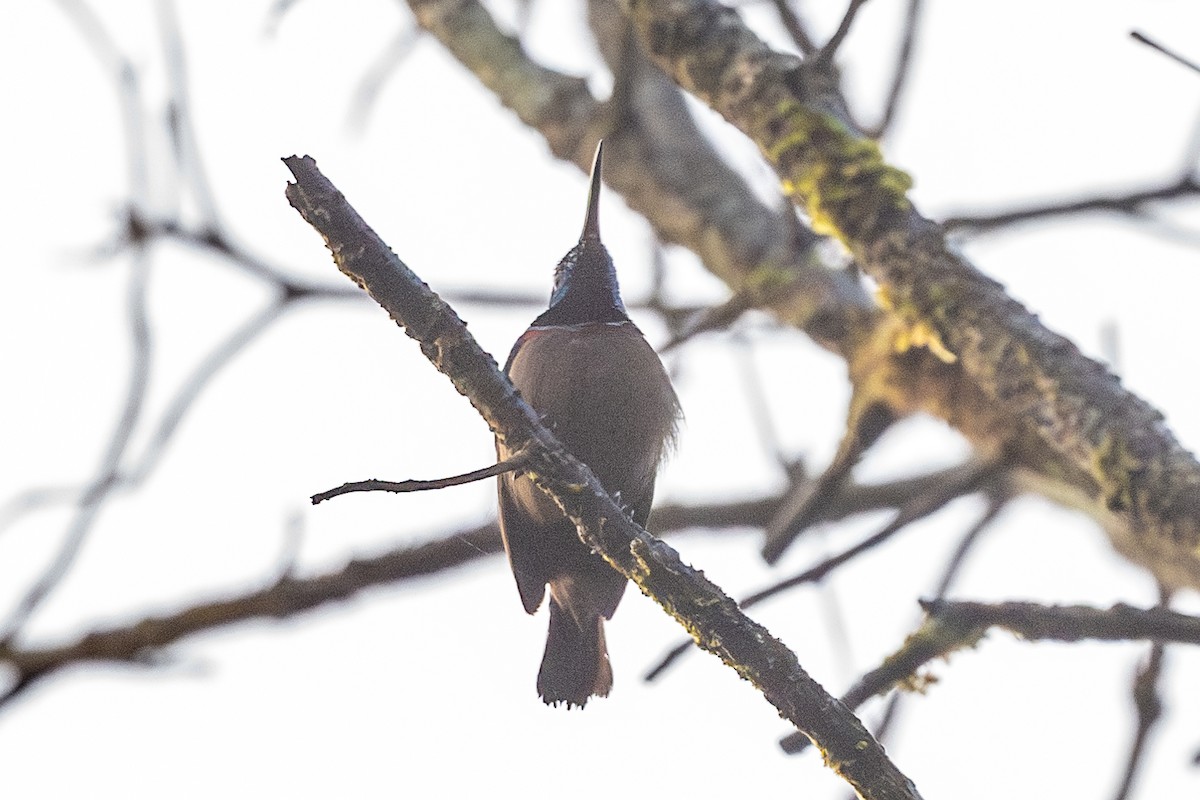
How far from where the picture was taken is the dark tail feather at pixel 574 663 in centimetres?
448

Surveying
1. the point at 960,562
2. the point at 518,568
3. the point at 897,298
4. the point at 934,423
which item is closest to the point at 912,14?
the point at 897,298

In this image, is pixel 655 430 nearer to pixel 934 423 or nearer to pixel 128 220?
pixel 934 423

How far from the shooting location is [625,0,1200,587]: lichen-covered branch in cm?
337

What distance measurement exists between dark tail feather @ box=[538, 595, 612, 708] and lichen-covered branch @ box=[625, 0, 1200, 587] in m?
1.42

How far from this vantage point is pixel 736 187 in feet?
19.0

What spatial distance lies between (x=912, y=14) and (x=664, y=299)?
1593mm

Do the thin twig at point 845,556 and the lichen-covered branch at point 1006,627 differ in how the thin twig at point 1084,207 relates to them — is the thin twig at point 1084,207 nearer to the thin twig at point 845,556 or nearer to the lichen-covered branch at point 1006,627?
the thin twig at point 845,556

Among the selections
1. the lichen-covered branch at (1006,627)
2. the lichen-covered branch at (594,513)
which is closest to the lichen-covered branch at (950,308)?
the lichen-covered branch at (1006,627)

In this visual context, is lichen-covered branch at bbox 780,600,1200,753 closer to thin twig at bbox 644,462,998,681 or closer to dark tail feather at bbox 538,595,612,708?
thin twig at bbox 644,462,998,681

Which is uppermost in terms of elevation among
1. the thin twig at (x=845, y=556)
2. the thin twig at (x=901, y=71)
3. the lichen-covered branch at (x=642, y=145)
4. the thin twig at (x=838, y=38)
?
the lichen-covered branch at (x=642, y=145)

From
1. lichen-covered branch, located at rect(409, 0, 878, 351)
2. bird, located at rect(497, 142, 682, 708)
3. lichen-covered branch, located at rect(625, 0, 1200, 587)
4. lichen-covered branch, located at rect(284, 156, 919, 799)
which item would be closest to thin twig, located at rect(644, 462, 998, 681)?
lichen-covered branch, located at rect(284, 156, 919, 799)

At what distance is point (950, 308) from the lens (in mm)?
3922

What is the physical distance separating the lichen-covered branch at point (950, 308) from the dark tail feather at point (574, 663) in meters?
1.42

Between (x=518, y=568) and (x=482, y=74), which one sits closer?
(x=518, y=568)
